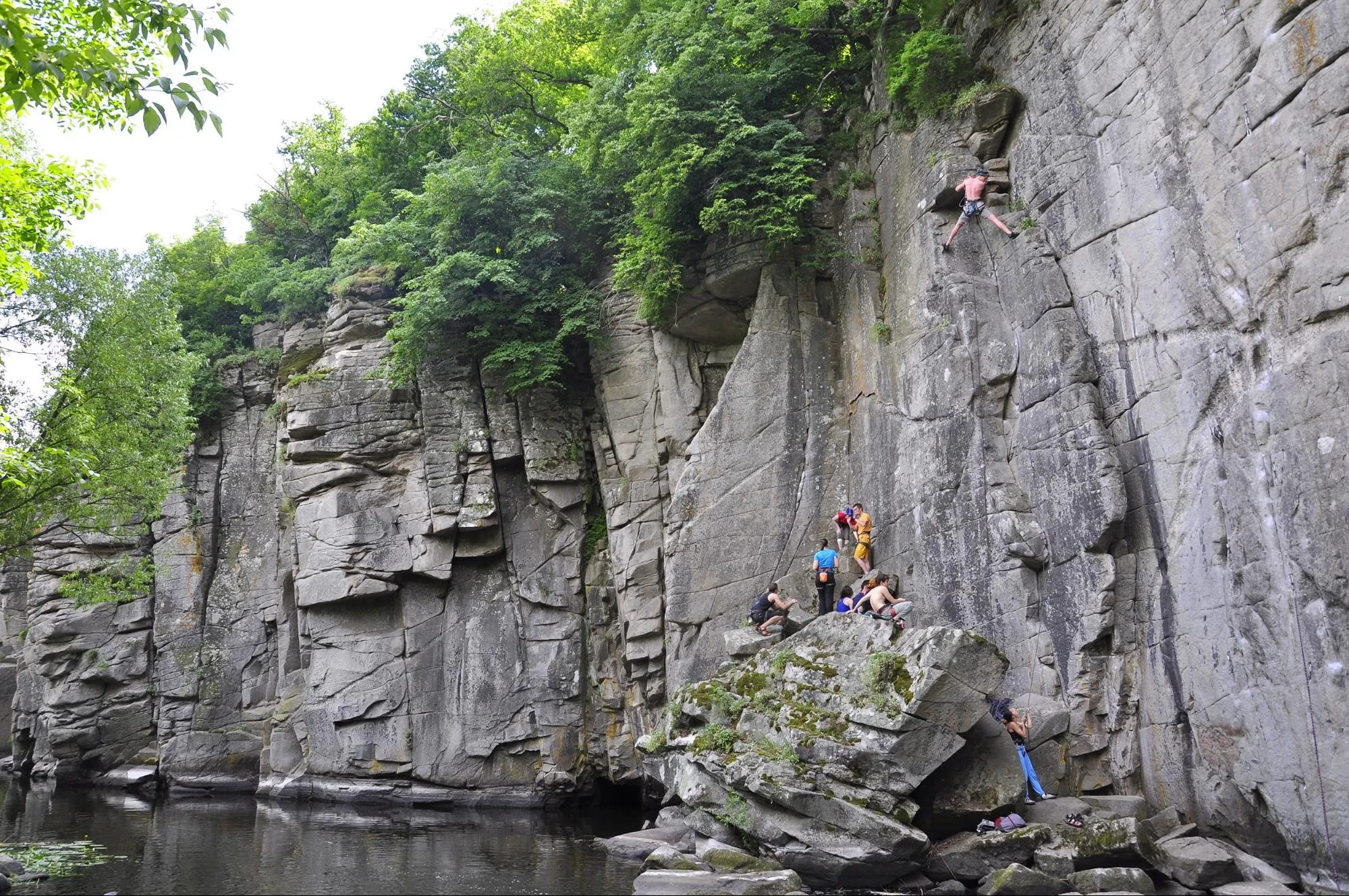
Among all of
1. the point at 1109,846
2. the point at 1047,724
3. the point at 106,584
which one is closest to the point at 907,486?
the point at 1047,724

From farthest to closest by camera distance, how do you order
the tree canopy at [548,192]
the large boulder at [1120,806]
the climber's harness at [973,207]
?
the tree canopy at [548,192] → the climber's harness at [973,207] → the large boulder at [1120,806]

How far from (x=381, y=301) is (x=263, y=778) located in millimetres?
14253

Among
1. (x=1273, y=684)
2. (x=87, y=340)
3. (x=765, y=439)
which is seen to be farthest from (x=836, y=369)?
(x=87, y=340)

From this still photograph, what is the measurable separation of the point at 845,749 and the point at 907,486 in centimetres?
632

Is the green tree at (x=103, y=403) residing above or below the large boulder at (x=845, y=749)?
above

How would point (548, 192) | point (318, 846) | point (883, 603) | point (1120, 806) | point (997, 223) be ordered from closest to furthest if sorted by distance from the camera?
1. point (1120, 806)
2. point (883, 603)
3. point (318, 846)
4. point (997, 223)
5. point (548, 192)

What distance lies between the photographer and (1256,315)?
12.4 metres

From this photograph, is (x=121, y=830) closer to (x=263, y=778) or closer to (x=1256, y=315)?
(x=263, y=778)

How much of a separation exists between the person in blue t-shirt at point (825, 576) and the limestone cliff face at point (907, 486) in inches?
48.0

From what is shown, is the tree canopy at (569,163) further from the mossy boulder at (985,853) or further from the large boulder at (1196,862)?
the large boulder at (1196,862)

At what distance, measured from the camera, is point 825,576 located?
18203 millimetres

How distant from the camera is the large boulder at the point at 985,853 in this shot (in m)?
12.3

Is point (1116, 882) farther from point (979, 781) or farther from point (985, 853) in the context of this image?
point (979, 781)

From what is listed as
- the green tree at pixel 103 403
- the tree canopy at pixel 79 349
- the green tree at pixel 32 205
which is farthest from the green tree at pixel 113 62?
the green tree at pixel 103 403
